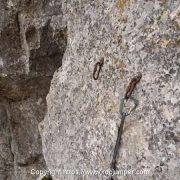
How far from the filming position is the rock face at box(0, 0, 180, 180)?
11.4 feet

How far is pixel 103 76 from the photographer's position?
4148 mm

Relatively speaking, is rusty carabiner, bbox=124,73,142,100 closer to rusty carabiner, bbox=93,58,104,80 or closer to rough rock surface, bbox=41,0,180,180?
rough rock surface, bbox=41,0,180,180

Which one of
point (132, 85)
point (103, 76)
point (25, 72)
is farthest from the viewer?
point (25, 72)

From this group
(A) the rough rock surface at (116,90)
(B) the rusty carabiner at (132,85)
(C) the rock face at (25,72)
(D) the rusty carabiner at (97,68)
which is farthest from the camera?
(C) the rock face at (25,72)

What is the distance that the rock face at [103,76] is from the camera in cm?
347

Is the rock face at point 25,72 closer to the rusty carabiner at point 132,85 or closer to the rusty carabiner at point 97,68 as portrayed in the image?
the rusty carabiner at point 97,68

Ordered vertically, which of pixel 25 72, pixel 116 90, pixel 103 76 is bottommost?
pixel 25 72

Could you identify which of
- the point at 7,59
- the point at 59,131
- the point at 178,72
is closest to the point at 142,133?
the point at 178,72

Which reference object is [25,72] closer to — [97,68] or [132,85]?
[97,68]

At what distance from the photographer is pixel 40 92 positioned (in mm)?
7359

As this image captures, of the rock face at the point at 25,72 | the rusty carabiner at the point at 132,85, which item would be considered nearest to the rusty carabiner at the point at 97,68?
the rusty carabiner at the point at 132,85

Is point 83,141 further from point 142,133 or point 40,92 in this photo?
point 40,92

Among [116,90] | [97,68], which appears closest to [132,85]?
[116,90]

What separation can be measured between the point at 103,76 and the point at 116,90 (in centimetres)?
27
